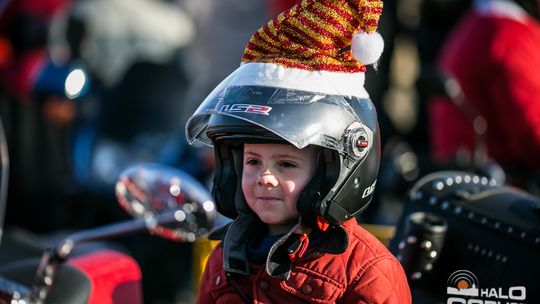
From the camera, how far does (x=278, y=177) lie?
313cm

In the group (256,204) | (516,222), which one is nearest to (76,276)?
(256,204)

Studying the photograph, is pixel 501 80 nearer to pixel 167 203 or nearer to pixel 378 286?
pixel 167 203

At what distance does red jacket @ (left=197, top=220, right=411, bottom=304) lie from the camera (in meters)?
3.01

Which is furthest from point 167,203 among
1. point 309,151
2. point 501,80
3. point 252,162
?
point 501,80

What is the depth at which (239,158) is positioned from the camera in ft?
11.0

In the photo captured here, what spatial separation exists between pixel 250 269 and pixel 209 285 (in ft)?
0.60

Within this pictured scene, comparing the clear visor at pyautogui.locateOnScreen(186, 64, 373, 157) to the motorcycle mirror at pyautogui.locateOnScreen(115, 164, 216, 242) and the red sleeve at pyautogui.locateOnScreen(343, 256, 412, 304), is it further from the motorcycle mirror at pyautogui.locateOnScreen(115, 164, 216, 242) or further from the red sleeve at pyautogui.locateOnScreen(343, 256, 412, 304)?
the motorcycle mirror at pyautogui.locateOnScreen(115, 164, 216, 242)

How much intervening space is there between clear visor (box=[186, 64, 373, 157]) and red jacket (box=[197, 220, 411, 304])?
12.4 inches

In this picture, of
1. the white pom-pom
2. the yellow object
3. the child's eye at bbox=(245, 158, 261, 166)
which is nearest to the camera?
the white pom-pom

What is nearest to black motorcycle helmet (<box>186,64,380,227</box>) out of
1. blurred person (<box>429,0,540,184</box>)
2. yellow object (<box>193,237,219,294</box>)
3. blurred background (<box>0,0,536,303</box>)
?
yellow object (<box>193,237,219,294</box>)

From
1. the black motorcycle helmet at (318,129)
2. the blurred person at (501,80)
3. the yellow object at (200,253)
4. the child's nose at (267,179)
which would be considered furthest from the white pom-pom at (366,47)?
the blurred person at (501,80)

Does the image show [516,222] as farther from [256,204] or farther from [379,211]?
[379,211]

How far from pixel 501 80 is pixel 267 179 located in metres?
3.06

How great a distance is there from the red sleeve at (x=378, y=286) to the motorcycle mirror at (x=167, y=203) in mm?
877
